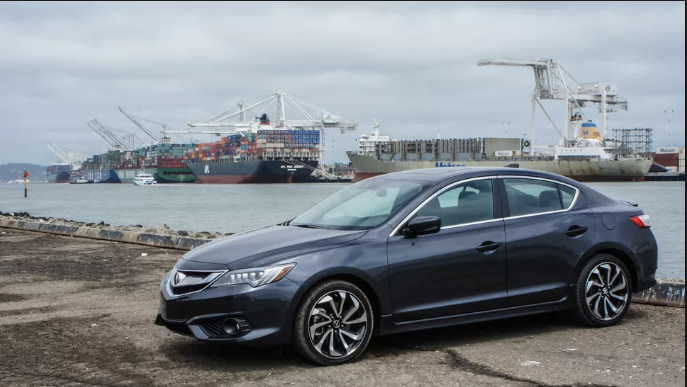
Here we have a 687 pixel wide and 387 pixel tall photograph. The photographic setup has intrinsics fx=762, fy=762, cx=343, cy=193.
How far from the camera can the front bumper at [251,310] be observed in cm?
492

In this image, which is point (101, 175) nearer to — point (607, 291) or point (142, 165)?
point (142, 165)

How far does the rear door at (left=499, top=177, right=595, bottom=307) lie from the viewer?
19.2 feet

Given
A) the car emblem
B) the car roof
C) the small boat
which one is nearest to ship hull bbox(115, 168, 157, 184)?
the small boat

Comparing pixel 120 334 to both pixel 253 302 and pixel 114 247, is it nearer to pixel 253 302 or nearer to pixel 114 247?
pixel 253 302

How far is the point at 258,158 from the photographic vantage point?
13000 centimetres

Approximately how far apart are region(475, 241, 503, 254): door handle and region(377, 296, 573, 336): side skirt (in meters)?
0.46

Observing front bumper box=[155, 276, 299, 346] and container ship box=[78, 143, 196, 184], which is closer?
front bumper box=[155, 276, 299, 346]

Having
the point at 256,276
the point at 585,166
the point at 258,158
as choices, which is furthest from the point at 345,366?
the point at 258,158

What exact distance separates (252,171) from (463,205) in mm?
121023

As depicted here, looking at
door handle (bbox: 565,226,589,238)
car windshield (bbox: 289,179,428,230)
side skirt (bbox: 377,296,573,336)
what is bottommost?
side skirt (bbox: 377,296,573,336)

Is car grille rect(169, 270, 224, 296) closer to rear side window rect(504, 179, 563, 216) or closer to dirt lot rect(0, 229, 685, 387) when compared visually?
dirt lot rect(0, 229, 685, 387)

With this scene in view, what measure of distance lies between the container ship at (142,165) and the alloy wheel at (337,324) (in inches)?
5524

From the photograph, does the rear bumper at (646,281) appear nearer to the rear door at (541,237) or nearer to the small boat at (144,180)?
the rear door at (541,237)

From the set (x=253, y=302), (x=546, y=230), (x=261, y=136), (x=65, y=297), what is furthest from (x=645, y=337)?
(x=261, y=136)
